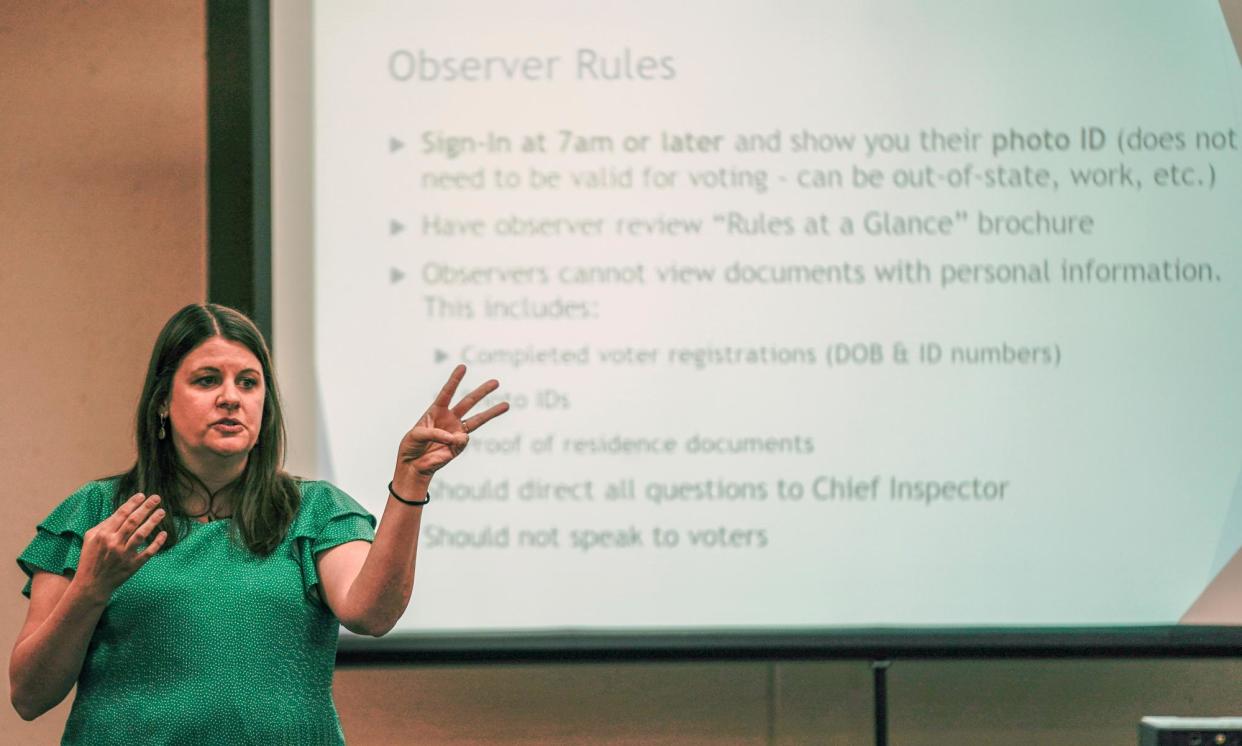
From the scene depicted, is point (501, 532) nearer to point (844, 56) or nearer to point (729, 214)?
point (729, 214)

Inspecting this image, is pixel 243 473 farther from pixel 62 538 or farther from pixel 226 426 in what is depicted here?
pixel 62 538

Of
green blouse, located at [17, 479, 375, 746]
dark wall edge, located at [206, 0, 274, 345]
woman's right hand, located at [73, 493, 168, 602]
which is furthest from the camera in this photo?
dark wall edge, located at [206, 0, 274, 345]

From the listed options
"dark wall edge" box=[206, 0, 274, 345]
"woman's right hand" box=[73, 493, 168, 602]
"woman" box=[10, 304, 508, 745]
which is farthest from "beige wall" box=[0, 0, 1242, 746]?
"woman's right hand" box=[73, 493, 168, 602]

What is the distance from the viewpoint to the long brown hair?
1.36 meters

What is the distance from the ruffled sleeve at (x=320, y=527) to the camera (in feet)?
4.47

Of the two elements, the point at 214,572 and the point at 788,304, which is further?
the point at 788,304

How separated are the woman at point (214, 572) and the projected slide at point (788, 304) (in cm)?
60

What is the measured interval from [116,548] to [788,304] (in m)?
1.23

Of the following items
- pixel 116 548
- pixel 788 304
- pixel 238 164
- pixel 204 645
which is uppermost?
pixel 238 164

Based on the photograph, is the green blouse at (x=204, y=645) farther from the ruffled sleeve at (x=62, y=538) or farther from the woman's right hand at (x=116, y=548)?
the woman's right hand at (x=116, y=548)

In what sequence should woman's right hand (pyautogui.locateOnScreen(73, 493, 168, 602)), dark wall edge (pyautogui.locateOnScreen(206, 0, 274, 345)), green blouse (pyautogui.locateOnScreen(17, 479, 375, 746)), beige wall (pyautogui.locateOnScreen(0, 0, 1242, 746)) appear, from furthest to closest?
beige wall (pyautogui.locateOnScreen(0, 0, 1242, 746)) → dark wall edge (pyautogui.locateOnScreen(206, 0, 274, 345)) → green blouse (pyautogui.locateOnScreen(17, 479, 375, 746)) → woman's right hand (pyautogui.locateOnScreen(73, 493, 168, 602))

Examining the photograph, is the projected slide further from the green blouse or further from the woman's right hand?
the woman's right hand

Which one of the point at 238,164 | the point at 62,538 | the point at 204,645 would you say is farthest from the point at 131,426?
the point at 204,645

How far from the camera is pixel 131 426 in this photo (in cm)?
221
